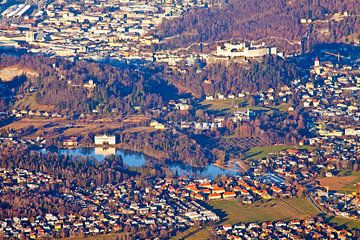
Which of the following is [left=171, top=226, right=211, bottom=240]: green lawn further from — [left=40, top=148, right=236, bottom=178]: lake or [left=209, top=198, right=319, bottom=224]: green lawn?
[left=40, top=148, right=236, bottom=178]: lake

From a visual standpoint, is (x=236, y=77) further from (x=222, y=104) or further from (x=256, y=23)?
(x=256, y=23)

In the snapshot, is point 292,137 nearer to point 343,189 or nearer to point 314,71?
point 343,189

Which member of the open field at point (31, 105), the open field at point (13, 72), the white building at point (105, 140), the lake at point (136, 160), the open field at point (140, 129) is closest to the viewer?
the lake at point (136, 160)

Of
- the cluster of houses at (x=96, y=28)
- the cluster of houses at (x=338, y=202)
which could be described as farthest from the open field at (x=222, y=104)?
the cluster of houses at (x=338, y=202)

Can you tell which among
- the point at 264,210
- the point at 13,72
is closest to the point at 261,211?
the point at 264,210

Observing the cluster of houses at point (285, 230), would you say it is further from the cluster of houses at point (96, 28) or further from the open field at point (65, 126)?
the cluster of houses at point (96, 28)

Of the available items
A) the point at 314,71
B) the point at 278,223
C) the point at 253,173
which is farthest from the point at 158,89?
the point at 278,223

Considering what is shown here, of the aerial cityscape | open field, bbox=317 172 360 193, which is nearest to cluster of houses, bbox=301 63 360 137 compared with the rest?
the aerial cityscape
